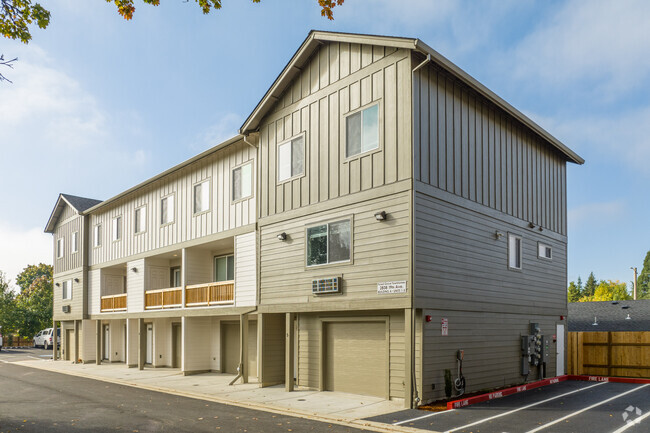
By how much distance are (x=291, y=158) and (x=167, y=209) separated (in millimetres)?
9772

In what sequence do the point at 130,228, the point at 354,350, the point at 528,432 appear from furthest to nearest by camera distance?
the point at 130,228
the point at 354,350
the point at 528,432

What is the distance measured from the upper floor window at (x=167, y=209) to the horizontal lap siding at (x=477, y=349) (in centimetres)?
1433

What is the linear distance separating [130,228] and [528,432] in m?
22.5

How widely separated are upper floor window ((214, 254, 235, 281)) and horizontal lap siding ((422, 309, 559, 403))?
10.6 metres

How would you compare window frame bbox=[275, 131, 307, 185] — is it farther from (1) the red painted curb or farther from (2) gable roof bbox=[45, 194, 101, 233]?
(2) gable roof bbox=[45, 194, 101, 233]

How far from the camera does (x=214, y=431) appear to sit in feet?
37.0

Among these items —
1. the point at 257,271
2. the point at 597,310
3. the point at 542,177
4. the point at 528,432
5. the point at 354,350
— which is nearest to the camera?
the point at 528,432

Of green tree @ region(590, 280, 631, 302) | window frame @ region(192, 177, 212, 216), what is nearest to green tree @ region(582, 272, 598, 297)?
green tree @ region(590, 280, 631, 302)

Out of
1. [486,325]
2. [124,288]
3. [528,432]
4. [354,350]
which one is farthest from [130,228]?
[528,432]

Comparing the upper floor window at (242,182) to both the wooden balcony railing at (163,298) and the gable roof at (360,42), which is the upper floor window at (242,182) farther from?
the wooden balcony railing at (163,298)

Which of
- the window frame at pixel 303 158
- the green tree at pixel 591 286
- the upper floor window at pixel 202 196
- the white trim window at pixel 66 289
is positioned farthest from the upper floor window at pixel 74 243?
the green tree at pixel 591 286

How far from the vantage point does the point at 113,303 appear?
97.5ft

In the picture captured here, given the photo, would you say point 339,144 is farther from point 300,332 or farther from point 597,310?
point 597,310

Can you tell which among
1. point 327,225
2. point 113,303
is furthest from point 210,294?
point 113,303
